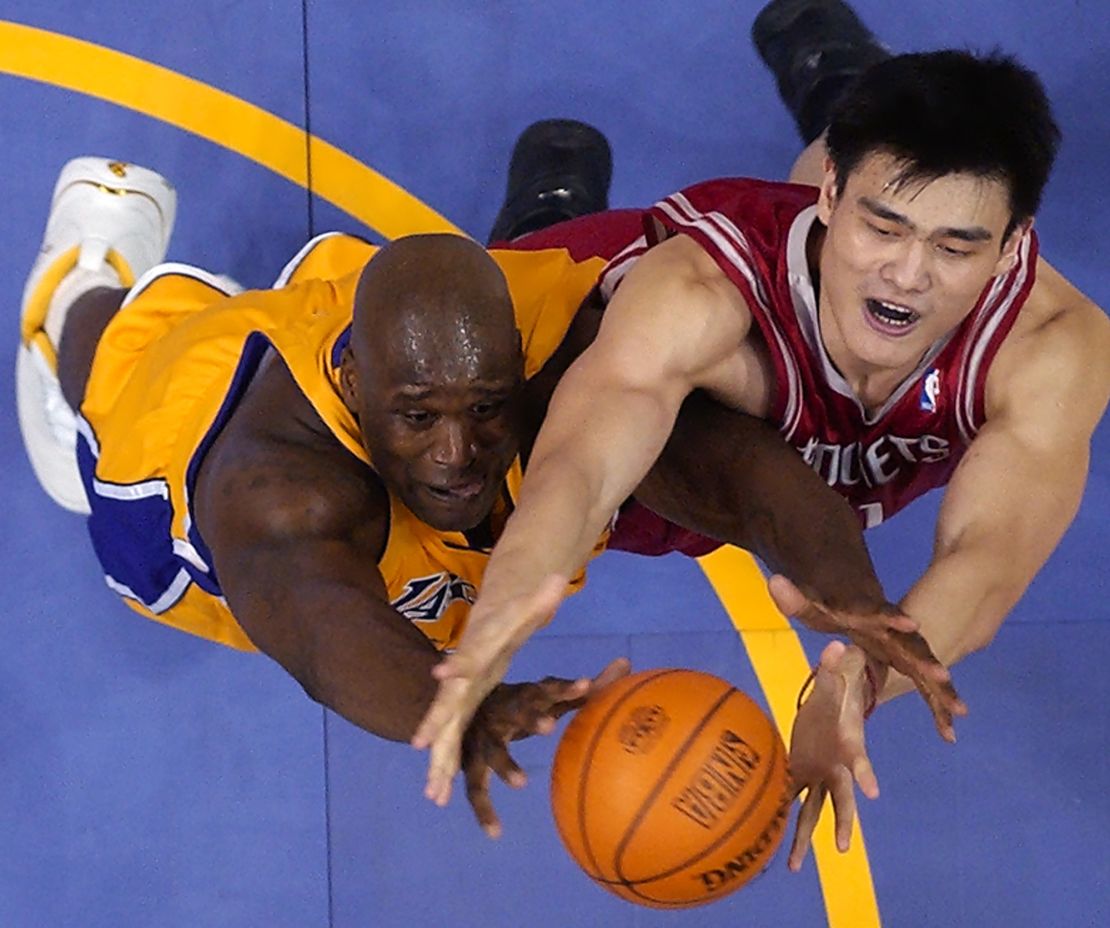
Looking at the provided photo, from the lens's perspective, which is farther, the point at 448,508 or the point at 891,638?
the point at 448,508

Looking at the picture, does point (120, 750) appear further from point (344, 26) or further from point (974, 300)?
point (974, 300)

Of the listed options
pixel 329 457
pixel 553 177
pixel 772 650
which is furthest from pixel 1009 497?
pixel 553 177

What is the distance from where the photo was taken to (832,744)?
2.06 metres

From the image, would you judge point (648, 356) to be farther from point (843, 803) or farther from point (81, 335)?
point (81, 335)

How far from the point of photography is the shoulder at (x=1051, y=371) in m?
2.36

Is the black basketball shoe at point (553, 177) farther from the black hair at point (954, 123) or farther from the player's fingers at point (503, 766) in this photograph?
the player's fingers at point (503, 766)

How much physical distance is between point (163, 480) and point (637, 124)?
1.67 m

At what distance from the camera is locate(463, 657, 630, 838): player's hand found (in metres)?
1.82

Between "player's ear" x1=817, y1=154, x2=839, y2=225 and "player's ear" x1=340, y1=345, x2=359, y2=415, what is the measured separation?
808 mm

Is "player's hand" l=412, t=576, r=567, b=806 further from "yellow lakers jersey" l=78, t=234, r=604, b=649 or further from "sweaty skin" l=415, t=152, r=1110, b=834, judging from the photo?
"yellow lakers jersey" l=78, t=234, r=604, b=649

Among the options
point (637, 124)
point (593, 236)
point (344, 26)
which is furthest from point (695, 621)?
point (344, 26)

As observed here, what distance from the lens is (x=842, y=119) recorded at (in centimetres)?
228

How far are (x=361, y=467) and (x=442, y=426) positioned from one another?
0.63ft

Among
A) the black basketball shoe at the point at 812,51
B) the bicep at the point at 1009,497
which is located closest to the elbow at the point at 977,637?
the bicep at the point at 1009,497
